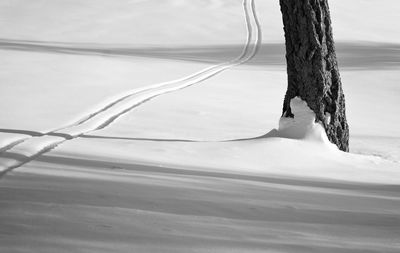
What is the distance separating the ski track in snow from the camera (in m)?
6.95

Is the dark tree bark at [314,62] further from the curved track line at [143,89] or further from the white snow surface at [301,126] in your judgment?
the curved track line at [143,89]

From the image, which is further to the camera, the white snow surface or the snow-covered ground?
the white snow surface

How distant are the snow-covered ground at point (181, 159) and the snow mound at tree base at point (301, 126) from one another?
0.03m

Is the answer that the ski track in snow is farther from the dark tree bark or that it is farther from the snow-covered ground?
the dark tree bark

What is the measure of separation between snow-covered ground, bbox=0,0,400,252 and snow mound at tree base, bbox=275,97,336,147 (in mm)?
31

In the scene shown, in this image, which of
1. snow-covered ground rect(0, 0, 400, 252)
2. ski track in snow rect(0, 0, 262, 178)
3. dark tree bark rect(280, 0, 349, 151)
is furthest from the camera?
dark tree bark rect(280, 0, 349, 151)

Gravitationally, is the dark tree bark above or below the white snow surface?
above

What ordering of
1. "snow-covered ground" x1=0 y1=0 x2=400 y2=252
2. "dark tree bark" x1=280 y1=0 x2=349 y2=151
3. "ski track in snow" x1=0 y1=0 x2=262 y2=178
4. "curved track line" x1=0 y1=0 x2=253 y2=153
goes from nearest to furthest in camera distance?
"snow-covered ground" x1=0 y1=0 x2=400 y2=252 → "ski track in snow" x1=0 y1=0 x2=262 y2=178 → "curved track line" x1=0 y1=0 x2=253 y2=153 → "dark tree bark" x1=280 y1=0 x2=349 y2=151

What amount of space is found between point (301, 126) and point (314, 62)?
69cm

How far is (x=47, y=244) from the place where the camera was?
13.8 feet

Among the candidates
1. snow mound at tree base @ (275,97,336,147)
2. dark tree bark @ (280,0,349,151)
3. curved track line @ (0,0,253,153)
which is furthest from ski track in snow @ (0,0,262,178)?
dark tree bark @ (280,0,349,151)

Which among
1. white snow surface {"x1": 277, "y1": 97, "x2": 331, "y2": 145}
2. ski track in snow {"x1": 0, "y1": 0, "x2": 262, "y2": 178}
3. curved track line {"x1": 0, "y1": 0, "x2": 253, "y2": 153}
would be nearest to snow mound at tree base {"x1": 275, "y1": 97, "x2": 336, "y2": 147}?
white snow surface {"x1": 277, "y1": 97, "x2": 331, "y2": 145}

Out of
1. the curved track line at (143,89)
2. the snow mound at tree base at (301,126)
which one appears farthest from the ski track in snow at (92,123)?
the snow mound at tree base at (301,126)

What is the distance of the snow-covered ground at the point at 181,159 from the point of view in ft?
15.5
